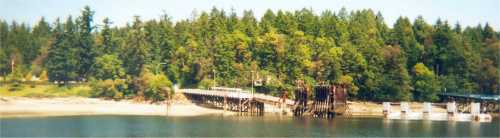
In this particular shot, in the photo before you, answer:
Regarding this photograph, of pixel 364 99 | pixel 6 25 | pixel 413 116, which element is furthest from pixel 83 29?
pixel 413 116

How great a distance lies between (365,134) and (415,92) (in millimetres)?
49581

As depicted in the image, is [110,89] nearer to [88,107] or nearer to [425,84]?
[88,107]

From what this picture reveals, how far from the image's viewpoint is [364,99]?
13438 cm

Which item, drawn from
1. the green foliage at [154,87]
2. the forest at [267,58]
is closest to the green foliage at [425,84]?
the forest at [267,58]

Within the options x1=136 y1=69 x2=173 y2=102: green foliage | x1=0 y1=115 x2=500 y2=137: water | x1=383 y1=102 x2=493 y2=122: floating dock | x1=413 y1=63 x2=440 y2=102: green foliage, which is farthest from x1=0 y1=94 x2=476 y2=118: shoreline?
x1=0 y1=115 x2=500 y2=137: water

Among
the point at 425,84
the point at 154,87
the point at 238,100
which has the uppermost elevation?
the point at 425,84

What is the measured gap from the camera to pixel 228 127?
309ft

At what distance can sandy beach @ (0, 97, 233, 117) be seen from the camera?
11621cm

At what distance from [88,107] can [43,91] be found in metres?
17.8

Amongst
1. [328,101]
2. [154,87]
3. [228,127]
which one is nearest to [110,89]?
[154,87]

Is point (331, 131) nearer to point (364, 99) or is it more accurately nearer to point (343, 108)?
point (343, 108)

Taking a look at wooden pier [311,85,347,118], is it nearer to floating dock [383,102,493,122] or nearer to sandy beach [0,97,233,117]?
floating dock [383,102,493,122]

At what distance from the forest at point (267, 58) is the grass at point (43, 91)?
5.16 feet

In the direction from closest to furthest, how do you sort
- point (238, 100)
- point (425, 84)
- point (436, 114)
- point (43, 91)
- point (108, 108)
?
1. point (436, 114)
2. point (238, 100)
3. point (108, 108)
4. point (425, 84)
5. point (43, 91)
